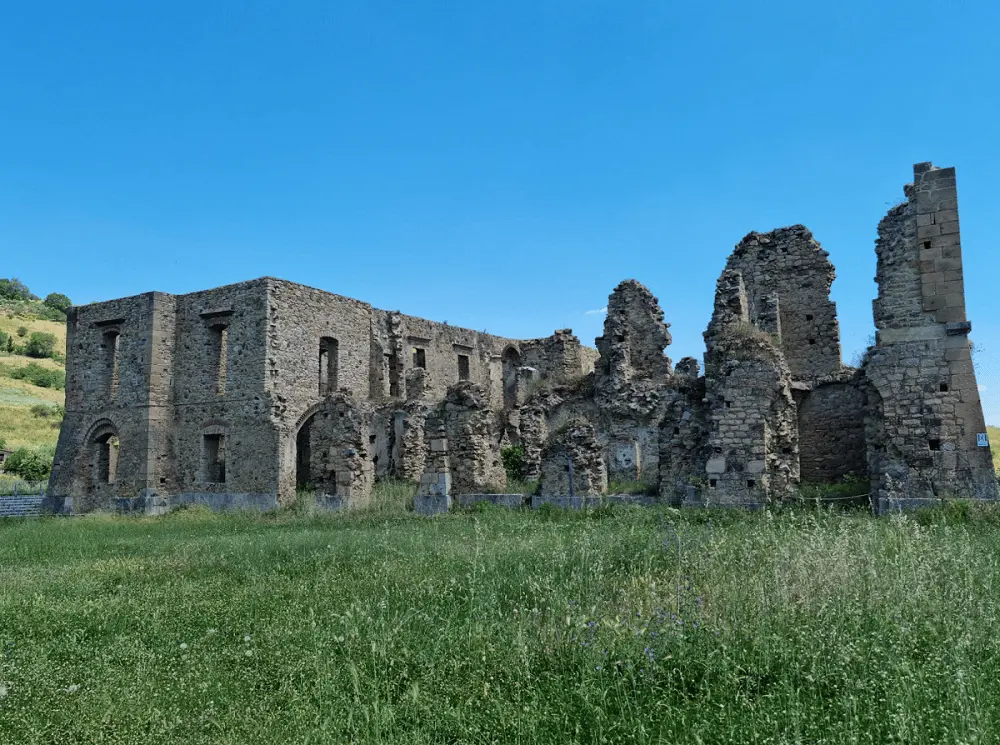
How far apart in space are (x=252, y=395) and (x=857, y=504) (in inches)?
707

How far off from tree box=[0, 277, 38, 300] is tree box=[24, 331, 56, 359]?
2356cm

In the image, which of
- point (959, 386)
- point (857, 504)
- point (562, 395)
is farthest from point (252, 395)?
point (959, 386)

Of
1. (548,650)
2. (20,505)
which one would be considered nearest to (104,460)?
(20,505)

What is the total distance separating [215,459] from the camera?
24.5 m

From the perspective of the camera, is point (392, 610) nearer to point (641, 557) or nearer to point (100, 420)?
point (641, 557)

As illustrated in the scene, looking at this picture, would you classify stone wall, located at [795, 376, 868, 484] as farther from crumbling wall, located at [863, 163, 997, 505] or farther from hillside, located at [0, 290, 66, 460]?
hillside, located at [0, 290, 66, 460]

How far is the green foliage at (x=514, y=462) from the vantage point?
22.3 m

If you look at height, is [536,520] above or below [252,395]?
below

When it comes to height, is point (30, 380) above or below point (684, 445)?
above

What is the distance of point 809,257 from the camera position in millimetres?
18516

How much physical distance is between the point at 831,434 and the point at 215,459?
19.2m

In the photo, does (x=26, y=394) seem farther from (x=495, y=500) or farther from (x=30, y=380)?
(x=495, y=500)

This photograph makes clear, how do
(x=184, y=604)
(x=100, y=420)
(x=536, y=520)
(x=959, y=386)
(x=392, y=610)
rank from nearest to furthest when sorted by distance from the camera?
(x=392, y=610), (x=184, y=604), (x=959, y=386), (x=536, y=520), (x=100, y=420)

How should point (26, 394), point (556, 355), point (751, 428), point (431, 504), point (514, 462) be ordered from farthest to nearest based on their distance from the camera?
1. point (26, 394)
2. point (556, 355)
3. point (514, 462)
4. point (431, 504)
5. point (751, 428)
